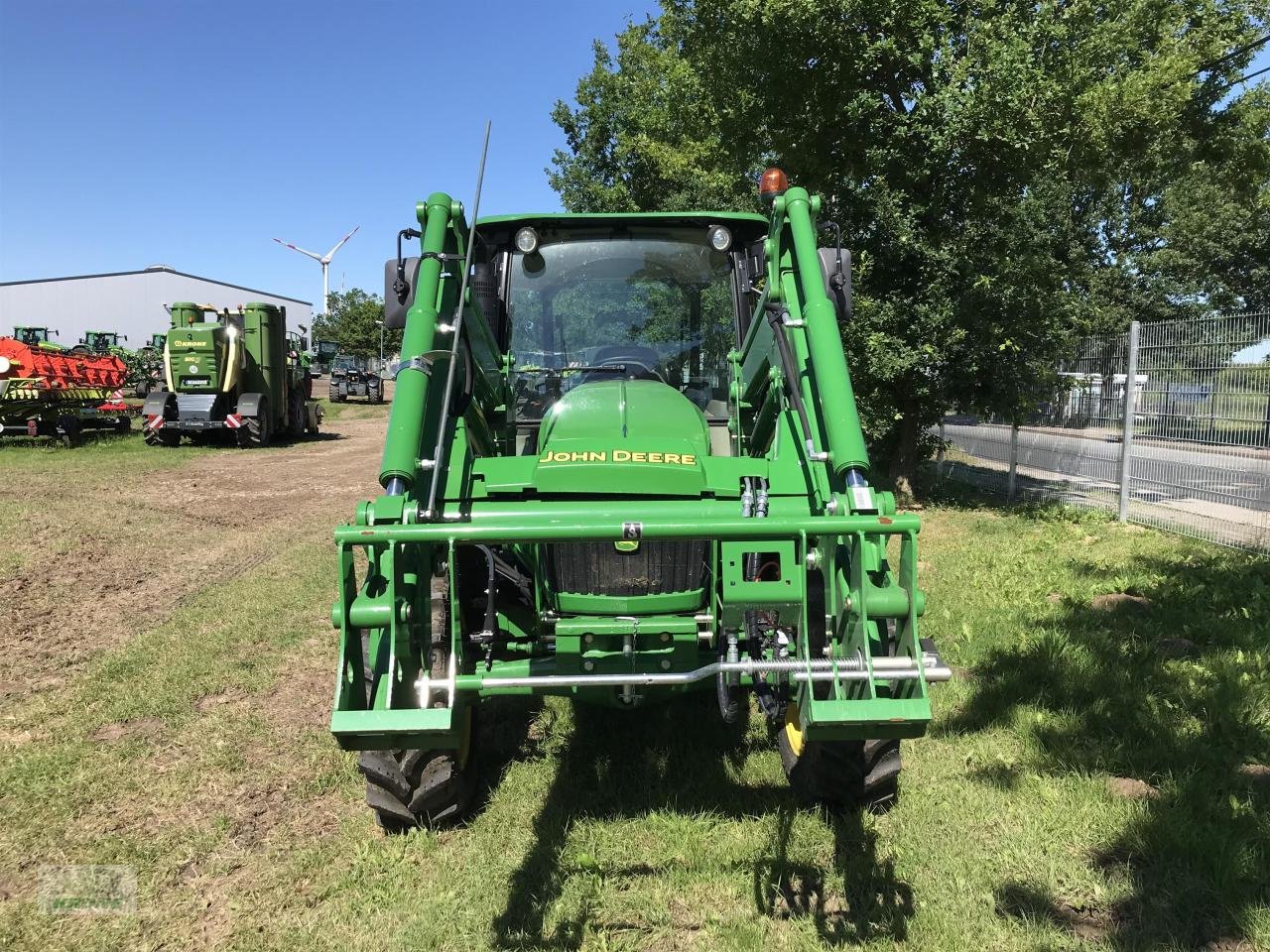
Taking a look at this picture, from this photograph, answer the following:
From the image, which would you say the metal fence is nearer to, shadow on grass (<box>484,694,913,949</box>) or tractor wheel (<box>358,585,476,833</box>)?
shadow on grass (<box>484,694,913,949</box>)

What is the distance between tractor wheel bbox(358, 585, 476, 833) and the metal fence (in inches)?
267

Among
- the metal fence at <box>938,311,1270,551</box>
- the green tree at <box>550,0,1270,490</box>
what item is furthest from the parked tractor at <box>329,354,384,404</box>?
the metal fence at <box>938,311,1270,551</box>

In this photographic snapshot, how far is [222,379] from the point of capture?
16.1m

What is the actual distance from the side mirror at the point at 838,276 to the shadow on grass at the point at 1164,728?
2062 millimetres

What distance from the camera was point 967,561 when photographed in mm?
6938

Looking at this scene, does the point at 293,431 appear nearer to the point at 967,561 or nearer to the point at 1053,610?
the point at 967,561

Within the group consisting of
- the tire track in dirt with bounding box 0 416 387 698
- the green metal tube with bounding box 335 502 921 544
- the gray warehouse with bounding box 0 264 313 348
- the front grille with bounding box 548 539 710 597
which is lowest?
the tire track in dirt with bounding box 0 416 387 698

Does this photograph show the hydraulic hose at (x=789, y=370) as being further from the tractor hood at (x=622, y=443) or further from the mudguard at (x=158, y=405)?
the mudguard at (x=158, y=405)

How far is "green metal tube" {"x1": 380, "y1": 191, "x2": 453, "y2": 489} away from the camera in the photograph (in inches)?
112

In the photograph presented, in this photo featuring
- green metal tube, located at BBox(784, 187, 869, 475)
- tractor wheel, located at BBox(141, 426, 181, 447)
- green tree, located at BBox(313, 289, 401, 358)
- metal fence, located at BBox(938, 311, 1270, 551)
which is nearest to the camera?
green metal tube, located at BBox(784, 187, 869, 475)

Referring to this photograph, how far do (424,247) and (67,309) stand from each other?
235 ft

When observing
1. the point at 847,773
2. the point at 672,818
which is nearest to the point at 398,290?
the point at 672,818

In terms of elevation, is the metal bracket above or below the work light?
below

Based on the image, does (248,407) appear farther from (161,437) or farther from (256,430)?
(161,437)
